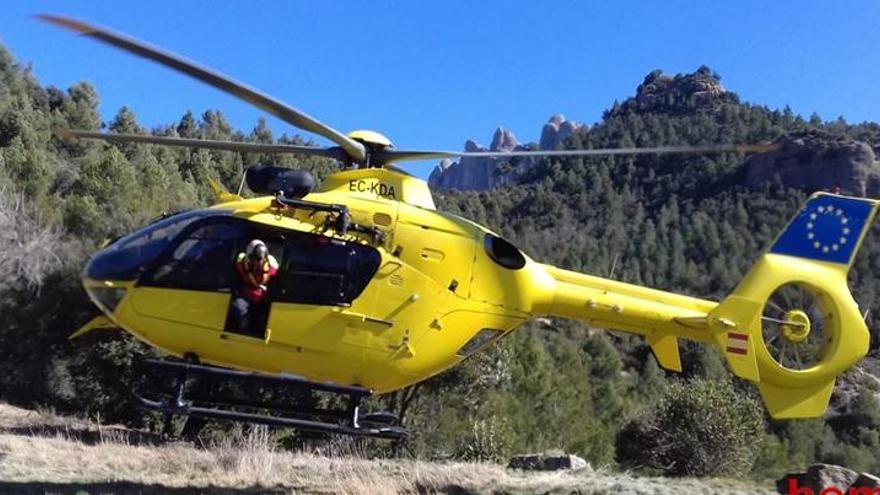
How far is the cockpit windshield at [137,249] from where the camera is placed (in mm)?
7758

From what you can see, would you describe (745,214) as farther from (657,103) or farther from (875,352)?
(657,103)

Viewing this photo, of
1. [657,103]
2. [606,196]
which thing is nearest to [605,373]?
[606,196]

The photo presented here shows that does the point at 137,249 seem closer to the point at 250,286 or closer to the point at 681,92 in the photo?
the point at 250,286

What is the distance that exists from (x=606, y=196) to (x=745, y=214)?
56.4ft

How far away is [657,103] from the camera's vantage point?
119m

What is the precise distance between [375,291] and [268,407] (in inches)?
61.7

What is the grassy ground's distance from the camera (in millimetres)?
8453

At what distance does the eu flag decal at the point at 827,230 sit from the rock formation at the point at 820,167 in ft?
253

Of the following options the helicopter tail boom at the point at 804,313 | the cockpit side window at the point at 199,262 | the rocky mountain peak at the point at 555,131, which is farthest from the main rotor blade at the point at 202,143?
the rocky mountain peak at the point at 555,131

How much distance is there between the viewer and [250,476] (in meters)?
9.25

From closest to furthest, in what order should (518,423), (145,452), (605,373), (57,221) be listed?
(145,452)
(518,423)
(57,221)
(605,373)

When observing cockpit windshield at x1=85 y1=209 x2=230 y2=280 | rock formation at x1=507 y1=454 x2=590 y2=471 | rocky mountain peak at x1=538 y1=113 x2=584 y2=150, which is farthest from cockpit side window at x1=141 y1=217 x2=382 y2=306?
rocky mountain peak at x1=538 y1=113 x2=584 y2=150

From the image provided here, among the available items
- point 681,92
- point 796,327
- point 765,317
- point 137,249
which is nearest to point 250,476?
point 137,249

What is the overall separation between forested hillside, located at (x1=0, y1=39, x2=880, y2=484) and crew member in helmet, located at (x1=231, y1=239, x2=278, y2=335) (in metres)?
10.2
